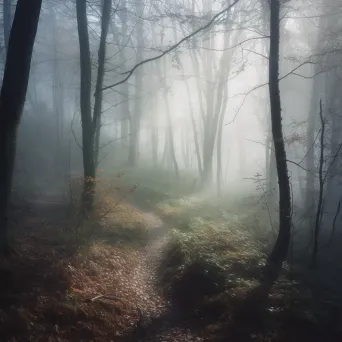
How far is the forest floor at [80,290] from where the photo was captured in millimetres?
5480

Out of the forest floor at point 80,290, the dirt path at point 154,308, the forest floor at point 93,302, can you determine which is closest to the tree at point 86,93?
the forest floor at point 80,290

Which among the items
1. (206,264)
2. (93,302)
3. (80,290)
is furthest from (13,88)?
(206,264)

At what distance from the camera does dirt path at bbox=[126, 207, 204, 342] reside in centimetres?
628

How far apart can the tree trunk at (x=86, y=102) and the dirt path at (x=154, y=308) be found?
3.10m

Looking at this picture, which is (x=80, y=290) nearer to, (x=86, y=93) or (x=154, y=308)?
(x=154, y=308)

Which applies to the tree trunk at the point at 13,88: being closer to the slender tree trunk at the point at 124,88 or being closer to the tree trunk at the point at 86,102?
the tree trunk at the point at 86,102

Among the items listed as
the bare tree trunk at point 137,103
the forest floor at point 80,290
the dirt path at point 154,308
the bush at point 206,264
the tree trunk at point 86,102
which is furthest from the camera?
the bare tree trunk at point 137,103

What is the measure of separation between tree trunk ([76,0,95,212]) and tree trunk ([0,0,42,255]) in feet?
15.2

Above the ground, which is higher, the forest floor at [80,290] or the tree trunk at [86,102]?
the tree trunk at [86,102]

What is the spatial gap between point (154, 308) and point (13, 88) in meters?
5.75

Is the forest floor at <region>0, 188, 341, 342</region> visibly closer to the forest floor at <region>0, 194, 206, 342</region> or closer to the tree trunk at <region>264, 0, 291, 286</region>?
the forest floor at <region>0, 194, 206, 342</region>

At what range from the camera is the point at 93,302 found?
6.57m

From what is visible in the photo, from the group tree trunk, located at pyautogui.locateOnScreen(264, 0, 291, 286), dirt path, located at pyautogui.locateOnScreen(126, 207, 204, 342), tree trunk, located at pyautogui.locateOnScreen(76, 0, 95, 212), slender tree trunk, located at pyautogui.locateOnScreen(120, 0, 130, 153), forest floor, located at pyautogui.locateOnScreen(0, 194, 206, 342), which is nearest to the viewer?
forest floor, located at pyautogui.locateOnScreen(0, 194, 206, 342)

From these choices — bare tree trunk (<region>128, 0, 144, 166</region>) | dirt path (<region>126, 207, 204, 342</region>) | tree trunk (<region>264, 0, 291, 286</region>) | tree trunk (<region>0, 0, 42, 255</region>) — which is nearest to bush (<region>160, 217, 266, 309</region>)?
dirt path (<region>126, 207, 204, 342</region>)
